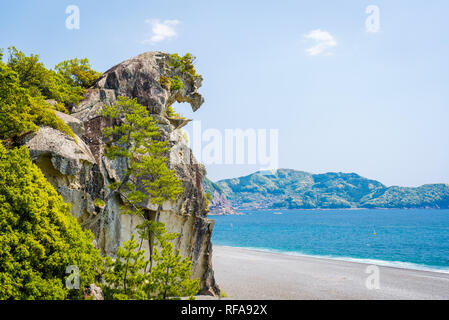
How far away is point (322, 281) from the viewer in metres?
38.4

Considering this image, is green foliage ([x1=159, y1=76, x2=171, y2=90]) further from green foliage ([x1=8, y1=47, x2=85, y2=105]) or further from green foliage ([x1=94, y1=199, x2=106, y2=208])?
green foliage ([x1=94, y1=199, x2=106, y2=208])

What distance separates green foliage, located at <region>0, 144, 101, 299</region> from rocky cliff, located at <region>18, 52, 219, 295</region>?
3951mm

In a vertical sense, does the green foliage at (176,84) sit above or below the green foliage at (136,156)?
above

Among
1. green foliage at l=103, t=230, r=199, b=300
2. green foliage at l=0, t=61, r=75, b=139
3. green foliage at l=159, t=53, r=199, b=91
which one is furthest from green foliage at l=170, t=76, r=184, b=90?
green foliage at l=103, t=230, r=199, b=300

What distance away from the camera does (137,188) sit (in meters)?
23.5

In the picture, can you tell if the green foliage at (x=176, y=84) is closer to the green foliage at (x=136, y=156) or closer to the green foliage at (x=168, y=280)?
Result: the green foliage at (x=136, y=156)

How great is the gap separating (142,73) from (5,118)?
14.8 m

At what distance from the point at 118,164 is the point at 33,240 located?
11.4 metres

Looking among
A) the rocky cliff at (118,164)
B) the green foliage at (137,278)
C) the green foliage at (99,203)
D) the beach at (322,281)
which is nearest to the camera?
the green foliage at (137,278)

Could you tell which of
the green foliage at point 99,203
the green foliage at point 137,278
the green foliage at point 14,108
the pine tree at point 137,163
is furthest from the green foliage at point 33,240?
the pine tree at point 137,163

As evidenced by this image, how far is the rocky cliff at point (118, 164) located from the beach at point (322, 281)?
8629 millimetres

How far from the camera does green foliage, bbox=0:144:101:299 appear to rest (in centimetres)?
1085

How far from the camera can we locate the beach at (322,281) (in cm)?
3244
